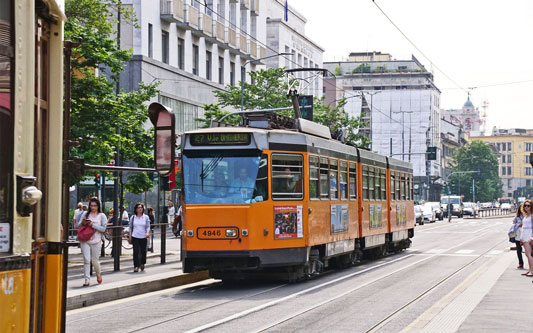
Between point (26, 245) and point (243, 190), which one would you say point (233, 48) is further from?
point (26, 245)

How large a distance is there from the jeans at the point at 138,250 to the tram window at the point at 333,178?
4386 millimetres

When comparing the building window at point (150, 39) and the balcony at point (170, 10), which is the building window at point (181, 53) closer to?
the balcony at point (170, 10)

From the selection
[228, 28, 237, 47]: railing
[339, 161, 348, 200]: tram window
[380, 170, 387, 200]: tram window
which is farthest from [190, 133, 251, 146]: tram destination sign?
[228, 28, 237, 47]: railing

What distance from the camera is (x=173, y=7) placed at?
154 ft

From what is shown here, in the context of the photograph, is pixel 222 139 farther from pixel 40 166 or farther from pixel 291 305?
pixel 40 166

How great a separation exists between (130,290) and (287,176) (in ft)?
12.9

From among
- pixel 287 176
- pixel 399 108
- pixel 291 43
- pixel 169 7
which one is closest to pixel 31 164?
pixel 287 176

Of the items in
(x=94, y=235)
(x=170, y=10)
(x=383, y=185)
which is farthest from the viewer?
(x=170, y=10)

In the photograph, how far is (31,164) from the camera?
14.7ft

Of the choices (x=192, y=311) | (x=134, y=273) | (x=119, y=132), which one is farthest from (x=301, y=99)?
(x=192, y=311)

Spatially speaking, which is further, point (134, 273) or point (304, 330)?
point (134, 273)

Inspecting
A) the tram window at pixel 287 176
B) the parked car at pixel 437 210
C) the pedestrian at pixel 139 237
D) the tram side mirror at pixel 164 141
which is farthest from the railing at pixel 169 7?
the tram side mirror at pixel 164 141

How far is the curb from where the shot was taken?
14.5 m

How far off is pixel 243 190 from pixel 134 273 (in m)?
4.10
